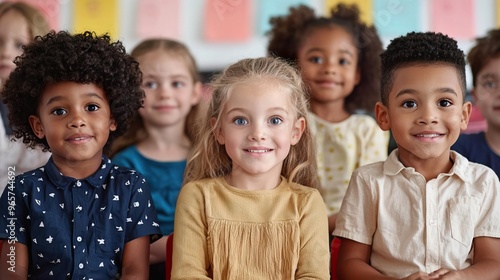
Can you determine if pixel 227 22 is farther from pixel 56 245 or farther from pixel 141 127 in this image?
pixel 56 245

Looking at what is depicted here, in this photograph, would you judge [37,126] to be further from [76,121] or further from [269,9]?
[269,9]

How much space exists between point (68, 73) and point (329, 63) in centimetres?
106

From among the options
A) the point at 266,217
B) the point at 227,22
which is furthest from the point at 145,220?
the point at 227,22

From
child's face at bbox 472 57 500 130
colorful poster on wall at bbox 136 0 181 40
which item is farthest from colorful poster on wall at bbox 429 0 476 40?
colorful poster on wall at bbox 136 0 181 40

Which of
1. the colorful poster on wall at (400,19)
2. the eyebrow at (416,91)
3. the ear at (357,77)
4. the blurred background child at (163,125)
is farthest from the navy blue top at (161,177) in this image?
the colorful poster on wall at (400,19)

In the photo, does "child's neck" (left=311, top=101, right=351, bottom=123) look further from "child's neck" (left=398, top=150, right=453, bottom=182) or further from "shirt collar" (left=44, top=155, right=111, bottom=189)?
"shirt collar" (left=44, top=155, right=111, bottom=189)

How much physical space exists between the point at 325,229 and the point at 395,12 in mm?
1810

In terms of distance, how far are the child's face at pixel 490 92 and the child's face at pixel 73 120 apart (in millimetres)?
1180

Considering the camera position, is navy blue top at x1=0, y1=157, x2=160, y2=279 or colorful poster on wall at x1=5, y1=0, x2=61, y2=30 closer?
navy blue top at x1=0, y1=157, x2=160, y2=279

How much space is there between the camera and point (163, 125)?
2451mm

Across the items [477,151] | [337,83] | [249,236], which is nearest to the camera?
[249,236]

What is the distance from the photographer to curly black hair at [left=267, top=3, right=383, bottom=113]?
2.59 meters

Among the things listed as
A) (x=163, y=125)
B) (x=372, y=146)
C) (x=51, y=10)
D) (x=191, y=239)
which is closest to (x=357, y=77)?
(x=372, y=146)

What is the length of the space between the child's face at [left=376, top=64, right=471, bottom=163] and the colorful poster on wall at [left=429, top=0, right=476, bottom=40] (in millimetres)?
1641
